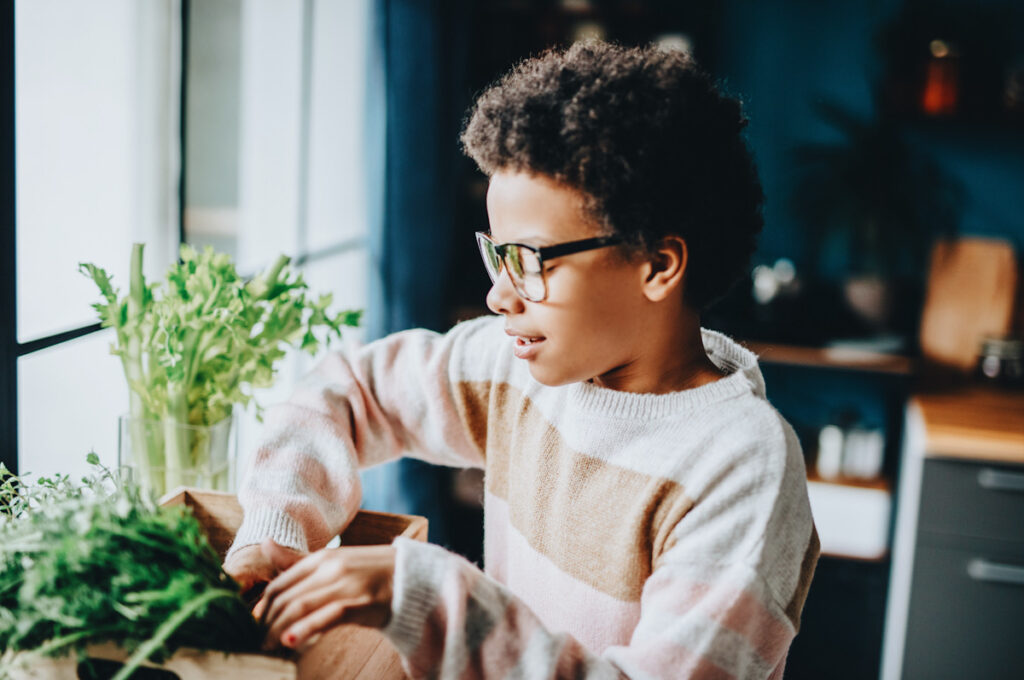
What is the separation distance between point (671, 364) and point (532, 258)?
0.66 ft

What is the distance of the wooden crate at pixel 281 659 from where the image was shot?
2.39 ft

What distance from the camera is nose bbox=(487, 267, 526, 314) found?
951 millimetres

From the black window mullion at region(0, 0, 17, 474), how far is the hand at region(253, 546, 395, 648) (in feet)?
2.22

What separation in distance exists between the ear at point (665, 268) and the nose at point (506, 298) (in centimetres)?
13

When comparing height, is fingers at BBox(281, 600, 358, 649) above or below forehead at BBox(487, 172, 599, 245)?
below

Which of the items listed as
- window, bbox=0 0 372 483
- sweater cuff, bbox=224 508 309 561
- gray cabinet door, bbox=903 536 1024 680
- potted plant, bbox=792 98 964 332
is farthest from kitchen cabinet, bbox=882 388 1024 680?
sweater cuff, bbox=224 508 309 561

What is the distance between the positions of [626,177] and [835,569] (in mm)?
2311

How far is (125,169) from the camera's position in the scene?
200cm

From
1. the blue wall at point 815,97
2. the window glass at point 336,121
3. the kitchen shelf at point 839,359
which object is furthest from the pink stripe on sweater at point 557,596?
the blue wall at point 815,97

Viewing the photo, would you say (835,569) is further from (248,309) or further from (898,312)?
(248,309)

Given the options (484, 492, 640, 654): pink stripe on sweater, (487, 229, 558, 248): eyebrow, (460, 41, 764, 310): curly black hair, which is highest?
(460, 41, 764, 310): curly black hair

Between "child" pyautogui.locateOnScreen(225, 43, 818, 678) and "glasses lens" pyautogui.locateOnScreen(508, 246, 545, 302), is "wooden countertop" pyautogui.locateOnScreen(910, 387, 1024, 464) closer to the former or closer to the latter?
"child" pyautogui.locateOnScreen(225, 43, 818, 678)

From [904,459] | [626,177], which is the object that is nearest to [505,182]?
[626,177]

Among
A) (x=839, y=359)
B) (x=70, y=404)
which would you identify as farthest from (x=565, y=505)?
(x=839, y=359)
